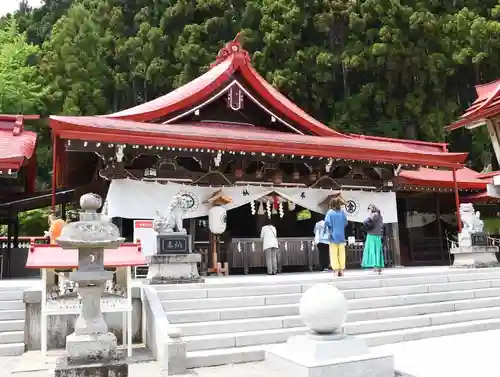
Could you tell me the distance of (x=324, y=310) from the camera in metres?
5.07

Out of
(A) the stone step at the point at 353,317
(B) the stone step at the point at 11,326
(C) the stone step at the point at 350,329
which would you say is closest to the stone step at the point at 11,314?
(B) the stone step at the point at 11,326

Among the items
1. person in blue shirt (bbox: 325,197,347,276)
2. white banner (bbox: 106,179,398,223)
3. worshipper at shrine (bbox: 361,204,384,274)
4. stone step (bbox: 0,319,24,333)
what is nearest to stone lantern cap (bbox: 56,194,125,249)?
stone step (bbox: 0,319,24,333)

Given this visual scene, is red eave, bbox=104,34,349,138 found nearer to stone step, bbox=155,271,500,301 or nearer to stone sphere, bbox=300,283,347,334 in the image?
stone step, bbox=155,271,500,301

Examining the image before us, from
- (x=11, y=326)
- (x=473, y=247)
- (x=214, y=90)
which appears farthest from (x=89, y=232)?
(x=473, y=247)

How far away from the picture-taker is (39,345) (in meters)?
7.10

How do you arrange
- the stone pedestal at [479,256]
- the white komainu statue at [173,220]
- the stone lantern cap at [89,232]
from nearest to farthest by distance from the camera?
the stone lantern cap at [89,232], the white komainu statue at [173,220], the stone pedestal at [479,256]

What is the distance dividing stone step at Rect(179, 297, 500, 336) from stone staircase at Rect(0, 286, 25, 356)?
7.67ft

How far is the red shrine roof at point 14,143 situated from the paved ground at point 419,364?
19.0ft

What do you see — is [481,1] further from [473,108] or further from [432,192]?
[473,108]

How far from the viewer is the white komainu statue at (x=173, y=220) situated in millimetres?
8812

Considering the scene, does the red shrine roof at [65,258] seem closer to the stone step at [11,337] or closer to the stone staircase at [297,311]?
the stone staircase at [297,311]

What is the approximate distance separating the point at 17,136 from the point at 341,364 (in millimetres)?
12633

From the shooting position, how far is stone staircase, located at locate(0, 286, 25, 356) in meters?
6.80

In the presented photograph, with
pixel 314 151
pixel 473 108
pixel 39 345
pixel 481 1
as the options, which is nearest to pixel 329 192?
pixel 314 151
